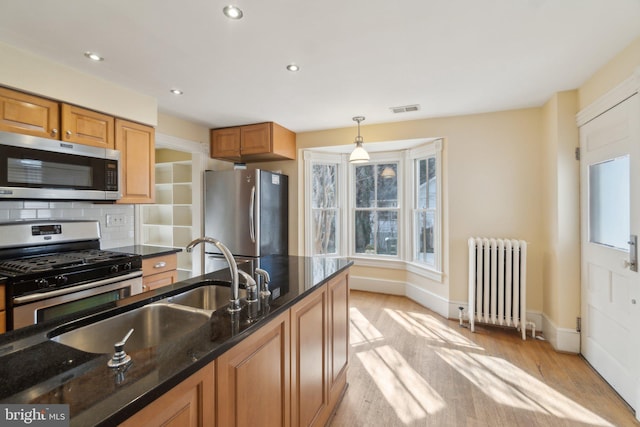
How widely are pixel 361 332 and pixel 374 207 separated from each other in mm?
2016

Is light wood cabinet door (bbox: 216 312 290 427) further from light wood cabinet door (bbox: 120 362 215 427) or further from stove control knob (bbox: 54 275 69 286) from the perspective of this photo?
stove control knob (bbox: 54 275 69 286)

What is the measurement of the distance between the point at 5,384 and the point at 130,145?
101 inches

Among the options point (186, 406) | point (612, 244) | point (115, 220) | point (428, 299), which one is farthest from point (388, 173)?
point (186, 406)

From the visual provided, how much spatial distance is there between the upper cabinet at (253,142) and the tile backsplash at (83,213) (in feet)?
4.44

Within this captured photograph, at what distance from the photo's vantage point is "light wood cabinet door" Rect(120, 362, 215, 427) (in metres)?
0.67

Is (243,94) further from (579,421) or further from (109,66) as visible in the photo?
(579,421)

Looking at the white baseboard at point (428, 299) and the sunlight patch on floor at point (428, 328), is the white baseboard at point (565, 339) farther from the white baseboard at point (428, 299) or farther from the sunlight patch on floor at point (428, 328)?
the white baseboard at point (428, 299)

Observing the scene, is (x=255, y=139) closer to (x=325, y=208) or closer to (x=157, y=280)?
(x=325, y=208)

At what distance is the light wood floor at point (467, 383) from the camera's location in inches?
73.0

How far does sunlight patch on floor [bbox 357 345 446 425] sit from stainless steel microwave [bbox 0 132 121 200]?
2.75 m

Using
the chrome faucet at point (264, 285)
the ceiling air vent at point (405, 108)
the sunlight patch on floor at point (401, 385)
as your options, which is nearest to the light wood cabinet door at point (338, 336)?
the sunlight patch on floor at point (401, 385)

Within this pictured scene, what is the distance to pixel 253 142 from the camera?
3.70 m

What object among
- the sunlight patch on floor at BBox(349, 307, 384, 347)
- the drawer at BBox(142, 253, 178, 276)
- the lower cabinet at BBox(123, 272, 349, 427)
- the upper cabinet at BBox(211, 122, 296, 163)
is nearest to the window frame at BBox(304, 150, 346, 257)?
the upper cabinet at BBox(211, 122, 296, 163)

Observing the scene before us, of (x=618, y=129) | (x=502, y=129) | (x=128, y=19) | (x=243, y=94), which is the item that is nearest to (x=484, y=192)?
(x=502, y=129)
